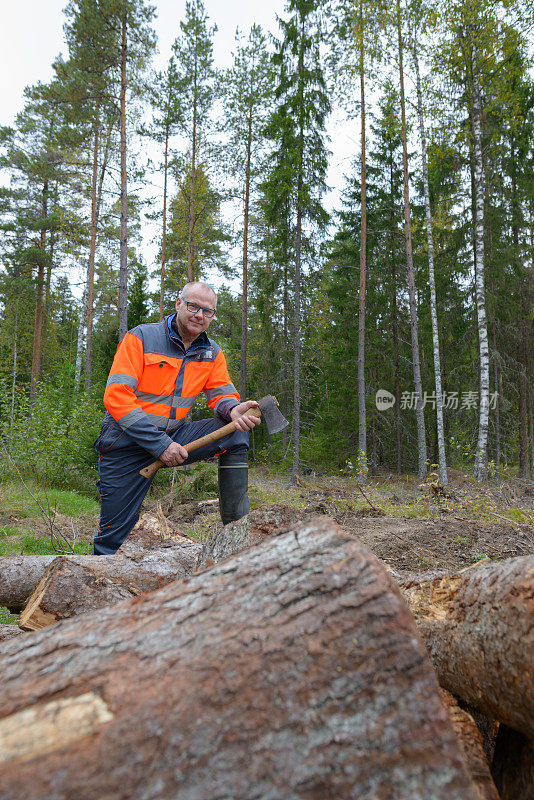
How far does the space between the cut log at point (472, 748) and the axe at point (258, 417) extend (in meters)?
2.25

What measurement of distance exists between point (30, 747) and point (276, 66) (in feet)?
62.1

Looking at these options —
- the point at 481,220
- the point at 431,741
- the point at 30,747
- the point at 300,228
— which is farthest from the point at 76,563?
the point at 300,228

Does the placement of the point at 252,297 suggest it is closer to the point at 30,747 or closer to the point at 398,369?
the point at 398,369

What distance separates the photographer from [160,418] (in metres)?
3.60

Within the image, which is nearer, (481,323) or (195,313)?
(195,313)

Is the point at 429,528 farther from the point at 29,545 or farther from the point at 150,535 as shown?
the point at 29,545

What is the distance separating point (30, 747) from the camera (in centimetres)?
89

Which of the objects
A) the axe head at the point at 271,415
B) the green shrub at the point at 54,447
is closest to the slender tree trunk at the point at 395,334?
the green shrub at the point at 54,447

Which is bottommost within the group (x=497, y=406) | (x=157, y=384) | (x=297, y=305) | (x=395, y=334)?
(x=157, y=384)

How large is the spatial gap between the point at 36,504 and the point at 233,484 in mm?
4996

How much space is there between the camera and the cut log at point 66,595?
2258mm

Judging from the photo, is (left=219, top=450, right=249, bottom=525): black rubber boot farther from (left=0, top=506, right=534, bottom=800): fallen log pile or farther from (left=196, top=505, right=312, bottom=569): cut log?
(left=0, top=506, right=534, bottom=800): fallen log pile

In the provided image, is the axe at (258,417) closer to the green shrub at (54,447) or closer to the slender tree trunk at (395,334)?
the green shrub at (54,447)

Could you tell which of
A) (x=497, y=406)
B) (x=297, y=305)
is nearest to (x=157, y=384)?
(x=297, y=305)
